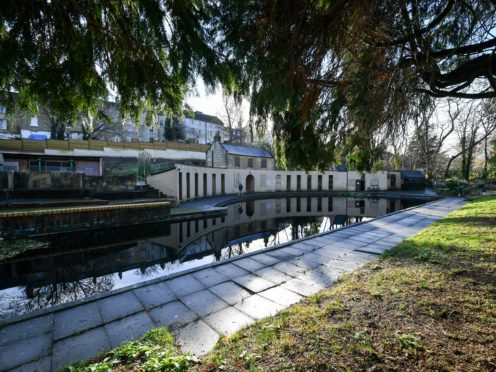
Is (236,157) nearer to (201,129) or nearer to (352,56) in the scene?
(201,129)

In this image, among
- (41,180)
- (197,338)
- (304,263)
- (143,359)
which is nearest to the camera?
(143,359)

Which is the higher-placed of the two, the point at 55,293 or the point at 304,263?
the point at 304,263

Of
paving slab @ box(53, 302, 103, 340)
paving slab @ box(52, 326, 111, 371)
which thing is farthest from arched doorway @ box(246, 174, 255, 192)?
paving slab @ box(52, 326, 111, 371)

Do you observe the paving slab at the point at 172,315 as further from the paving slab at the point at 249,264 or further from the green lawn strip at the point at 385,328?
the paving slab at the point at 249,264

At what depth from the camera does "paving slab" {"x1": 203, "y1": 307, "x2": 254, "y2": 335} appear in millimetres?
2498

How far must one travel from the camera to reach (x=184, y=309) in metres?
2.91

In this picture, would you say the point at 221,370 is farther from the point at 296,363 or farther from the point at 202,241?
the point at 202,241

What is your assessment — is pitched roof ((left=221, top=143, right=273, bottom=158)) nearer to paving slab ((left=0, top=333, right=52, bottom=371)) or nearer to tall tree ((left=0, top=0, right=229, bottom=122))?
tall tree ((left=0, top=0, right=229, bottom=122))

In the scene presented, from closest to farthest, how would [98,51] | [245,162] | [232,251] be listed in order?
[98,51], [232,251], [245,162]

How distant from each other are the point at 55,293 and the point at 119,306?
2.50 m

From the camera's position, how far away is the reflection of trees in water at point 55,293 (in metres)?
4.00

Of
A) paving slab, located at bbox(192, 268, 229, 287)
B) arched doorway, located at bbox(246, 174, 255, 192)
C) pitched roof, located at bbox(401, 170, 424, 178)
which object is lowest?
paving slab, located at bbox(192, 268, 229, 287)

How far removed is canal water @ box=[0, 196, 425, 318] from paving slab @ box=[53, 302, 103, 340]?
69.2 inches

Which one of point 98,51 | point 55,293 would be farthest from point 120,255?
point 98,51
